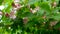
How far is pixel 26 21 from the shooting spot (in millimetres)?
825

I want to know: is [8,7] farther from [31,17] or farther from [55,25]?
[55,25]

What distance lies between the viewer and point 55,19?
754mm

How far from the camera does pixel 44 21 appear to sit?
0.80 m

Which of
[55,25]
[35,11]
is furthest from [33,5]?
[55,25]

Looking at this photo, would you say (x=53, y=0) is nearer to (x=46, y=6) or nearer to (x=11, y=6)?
(x=46, y=6)

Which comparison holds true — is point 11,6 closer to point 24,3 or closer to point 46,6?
point 24,3

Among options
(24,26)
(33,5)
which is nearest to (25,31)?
(24,26)

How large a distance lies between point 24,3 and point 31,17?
3.0 inches

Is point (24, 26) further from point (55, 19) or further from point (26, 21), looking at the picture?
point (55, 19)

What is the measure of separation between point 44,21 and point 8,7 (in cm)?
17

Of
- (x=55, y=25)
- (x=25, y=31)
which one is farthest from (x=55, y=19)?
(x=25, y=31)

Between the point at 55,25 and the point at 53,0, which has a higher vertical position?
the point at 53,0

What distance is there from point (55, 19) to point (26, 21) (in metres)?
0.14

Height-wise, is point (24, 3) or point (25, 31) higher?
point (24, 3)
